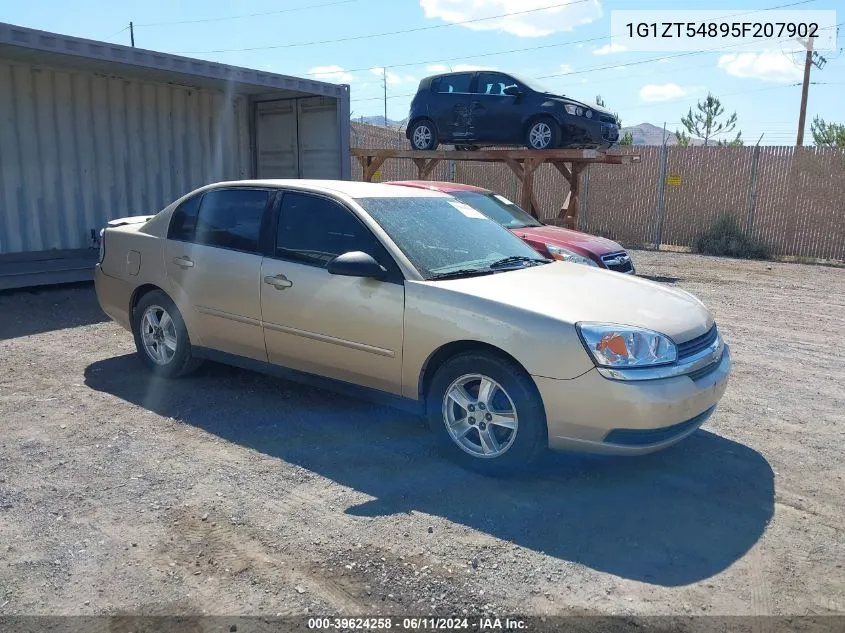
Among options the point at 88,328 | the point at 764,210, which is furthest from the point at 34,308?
the point at 764,210

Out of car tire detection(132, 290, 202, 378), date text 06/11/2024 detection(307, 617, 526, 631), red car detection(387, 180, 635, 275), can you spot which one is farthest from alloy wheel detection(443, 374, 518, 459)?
red car detection(387, 180, 635, 275)

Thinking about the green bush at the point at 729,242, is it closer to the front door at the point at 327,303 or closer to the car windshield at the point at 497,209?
the car windshield at the point at 497,209

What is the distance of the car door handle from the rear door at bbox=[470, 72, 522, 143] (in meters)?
9.68

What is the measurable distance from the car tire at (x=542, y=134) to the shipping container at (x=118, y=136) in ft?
12.4

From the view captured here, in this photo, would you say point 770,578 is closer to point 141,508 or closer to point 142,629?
point 142,629

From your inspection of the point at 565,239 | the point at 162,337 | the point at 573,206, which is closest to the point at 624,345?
the point at 162,337

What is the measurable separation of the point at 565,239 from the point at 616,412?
582cm

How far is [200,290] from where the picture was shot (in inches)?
217

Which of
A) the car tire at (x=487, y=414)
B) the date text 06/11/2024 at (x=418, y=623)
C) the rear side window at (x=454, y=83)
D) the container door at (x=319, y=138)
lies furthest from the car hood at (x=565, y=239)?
the date text 06/11/2024 at (x=418, y=623)

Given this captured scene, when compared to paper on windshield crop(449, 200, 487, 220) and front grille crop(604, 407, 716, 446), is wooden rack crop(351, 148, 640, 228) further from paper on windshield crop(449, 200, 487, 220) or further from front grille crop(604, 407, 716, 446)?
front grille crop(604, 407, 716, 446)

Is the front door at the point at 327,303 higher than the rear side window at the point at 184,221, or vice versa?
the rear side window at the point at 184,221

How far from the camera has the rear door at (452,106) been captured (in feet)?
47.2

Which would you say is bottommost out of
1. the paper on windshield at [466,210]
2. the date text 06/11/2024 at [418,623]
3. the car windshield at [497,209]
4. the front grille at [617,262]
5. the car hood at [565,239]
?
the date text 06/11/2024 at [418,623]

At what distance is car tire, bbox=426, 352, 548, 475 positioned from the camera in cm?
402
